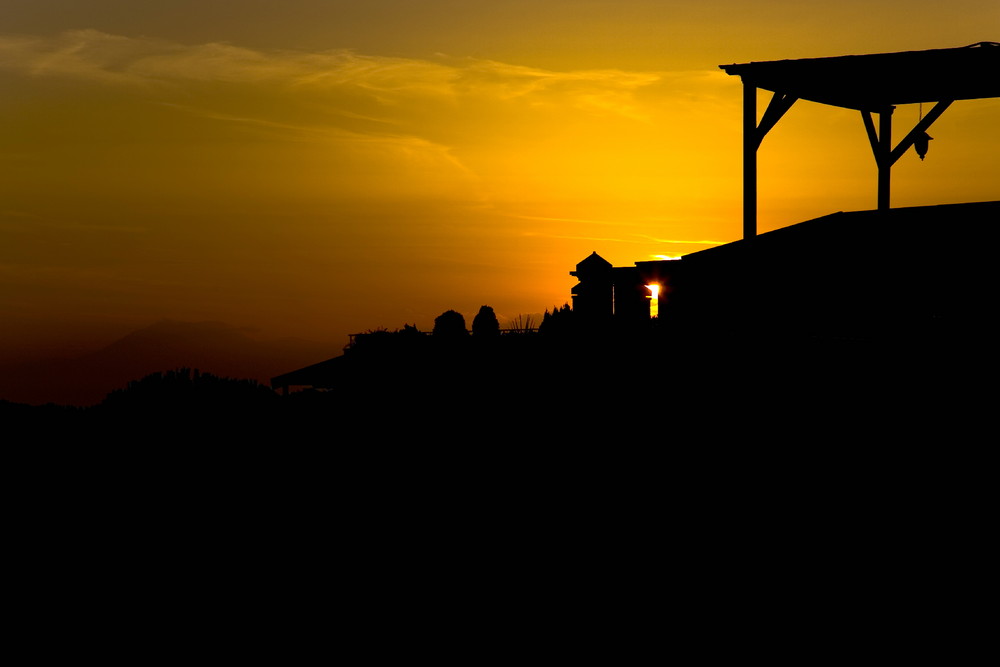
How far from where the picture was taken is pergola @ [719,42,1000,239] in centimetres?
1928

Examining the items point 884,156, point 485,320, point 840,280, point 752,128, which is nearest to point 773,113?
point 752,128

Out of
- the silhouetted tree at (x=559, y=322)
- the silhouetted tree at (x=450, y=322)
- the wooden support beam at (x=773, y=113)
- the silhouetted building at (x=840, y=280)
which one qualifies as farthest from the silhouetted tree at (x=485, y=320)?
the wooden support beam at (x=773, y=113)

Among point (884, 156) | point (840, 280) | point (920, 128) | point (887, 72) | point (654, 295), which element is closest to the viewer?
point (840, 280)

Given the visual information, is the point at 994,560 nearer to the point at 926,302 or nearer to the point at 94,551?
the point at 926,302

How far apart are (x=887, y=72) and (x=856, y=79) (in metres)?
0.52

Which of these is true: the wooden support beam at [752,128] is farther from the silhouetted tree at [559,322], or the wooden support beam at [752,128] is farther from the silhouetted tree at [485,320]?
the silhouetted tree at [485,320]

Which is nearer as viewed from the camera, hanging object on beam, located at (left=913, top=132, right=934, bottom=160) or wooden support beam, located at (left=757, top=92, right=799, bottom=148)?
wooden support beam, located at (left=757, top=92, right=799, bottom=148)

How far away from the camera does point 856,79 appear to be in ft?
65.4

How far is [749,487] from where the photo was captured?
1378 cm

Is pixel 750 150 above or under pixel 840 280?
above

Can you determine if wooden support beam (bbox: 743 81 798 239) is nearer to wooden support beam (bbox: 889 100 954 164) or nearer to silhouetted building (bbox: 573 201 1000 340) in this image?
silhouetted building (bbox: 573 201 1000 340)

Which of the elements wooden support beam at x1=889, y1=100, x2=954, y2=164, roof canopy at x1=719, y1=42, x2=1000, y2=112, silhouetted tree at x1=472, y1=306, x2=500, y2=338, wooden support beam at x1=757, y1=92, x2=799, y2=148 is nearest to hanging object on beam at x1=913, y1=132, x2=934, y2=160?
wooden support beam at x1=889, y1=100, x2=954, y2=164

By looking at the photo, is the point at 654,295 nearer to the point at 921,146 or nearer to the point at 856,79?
the point at 856,79

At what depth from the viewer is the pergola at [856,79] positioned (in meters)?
19.3
